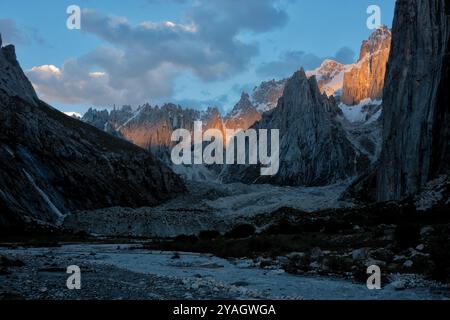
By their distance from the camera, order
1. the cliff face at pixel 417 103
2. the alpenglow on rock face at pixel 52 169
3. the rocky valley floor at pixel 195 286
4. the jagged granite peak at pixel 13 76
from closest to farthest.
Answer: the rocky valley floor at pixel 195 286, the cliff face at pixel 417 103, the alpenglow on rock face at pixel 52 169, the jagged granite peak at pixel 13 76

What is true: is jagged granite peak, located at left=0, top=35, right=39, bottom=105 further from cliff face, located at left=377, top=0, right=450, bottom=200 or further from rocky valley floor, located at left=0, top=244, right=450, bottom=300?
rocky valley floor, located at left=0, top=244, right=450, bottom=300

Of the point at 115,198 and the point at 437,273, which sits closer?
the point at 437,273

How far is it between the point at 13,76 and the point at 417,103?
129783mm

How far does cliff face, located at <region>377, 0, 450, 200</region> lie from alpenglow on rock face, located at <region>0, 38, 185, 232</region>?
194ft

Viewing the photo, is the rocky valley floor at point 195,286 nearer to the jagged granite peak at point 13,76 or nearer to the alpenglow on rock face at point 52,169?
the alpenglow on rock face at point 52,169

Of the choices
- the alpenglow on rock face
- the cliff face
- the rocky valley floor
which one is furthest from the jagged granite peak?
the rocky valley floor

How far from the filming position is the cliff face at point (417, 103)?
74.7 m

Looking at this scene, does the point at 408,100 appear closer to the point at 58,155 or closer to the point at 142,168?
the point at 58,155

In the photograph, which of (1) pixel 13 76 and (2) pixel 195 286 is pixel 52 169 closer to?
(1) pixel 13 76

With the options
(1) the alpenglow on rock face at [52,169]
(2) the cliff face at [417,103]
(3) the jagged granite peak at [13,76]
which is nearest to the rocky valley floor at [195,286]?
(2) the cliff face at [417,103]

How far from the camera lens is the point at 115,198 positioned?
137375 millimetres

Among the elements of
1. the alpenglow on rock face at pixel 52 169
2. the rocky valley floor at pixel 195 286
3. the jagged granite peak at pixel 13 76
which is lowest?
the rocky valley floor at pixel 195 286

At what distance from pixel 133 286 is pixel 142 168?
15720 centimetres

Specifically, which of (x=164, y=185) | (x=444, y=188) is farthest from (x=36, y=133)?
(x=444, y=188)
